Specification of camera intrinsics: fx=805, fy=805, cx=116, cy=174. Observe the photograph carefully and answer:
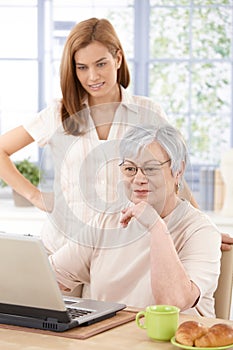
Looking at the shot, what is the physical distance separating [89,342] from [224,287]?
2.58 ft

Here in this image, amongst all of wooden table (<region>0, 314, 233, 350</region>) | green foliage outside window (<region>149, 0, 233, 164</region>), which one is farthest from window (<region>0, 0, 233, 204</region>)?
wooden table (<region>0, 314, 233, 350</region>)

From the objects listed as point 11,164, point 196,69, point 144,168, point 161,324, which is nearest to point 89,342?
point 161,324

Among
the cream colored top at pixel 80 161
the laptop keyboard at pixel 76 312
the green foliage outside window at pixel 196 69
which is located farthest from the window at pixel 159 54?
the laptop keyboard at pixel 76 312

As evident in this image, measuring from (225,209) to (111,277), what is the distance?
6.42 ft

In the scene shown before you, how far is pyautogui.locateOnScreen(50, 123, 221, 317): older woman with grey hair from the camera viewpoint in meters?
2.26

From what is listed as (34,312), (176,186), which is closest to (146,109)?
(176,186)

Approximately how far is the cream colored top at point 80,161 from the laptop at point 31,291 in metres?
0.58

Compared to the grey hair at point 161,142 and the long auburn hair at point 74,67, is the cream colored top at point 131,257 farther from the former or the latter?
the long auburn hair at point 74,67

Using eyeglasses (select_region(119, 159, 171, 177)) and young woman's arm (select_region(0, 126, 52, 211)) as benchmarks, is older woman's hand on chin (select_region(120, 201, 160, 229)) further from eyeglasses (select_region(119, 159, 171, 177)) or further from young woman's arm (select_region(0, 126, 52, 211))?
young woman's arm (select_region(0, 126, 52, 211))

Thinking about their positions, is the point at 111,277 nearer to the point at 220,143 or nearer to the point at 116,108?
the point at 116,108

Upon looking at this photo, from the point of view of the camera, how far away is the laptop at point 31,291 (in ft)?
6.28

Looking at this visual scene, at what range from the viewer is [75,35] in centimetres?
287

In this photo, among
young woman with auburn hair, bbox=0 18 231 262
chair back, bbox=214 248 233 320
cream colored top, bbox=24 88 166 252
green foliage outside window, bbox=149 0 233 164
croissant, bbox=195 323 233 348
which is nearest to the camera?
croissant, bbox=195 323 233 348

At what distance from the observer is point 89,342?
189 cm
